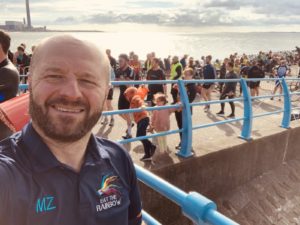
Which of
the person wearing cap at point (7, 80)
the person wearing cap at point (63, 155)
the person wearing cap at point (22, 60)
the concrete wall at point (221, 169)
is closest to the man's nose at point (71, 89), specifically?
the person wearing cap at point (63, 155)

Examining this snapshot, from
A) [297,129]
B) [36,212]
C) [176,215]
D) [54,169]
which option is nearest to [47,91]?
[54,169]

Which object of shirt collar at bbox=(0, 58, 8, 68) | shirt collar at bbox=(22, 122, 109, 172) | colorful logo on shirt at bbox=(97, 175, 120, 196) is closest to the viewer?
shirt collar at bbox=(22, 122, 109, 172)

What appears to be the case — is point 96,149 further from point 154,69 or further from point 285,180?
point 154,69

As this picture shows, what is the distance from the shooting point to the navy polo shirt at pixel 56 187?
3.79 feet

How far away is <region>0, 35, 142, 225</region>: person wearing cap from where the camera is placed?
3.88 feet

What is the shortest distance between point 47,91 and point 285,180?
6.68m

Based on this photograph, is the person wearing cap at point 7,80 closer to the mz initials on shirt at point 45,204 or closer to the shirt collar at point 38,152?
the shirt collar at point 38,152

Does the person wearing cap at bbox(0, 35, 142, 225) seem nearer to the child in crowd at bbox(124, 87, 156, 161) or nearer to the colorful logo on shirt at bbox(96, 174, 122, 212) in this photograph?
the colorful logo on shirt at bbox(96, 174, 122, 212)

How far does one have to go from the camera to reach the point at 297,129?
7.73m

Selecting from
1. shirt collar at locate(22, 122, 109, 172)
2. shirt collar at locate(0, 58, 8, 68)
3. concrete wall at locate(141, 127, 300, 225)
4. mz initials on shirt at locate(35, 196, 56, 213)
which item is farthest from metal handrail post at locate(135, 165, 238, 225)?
concrete wall at locate(141, 127, 300, 225)

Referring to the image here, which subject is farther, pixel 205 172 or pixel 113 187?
pixel 205 172

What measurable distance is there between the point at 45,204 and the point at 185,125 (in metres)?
4.07

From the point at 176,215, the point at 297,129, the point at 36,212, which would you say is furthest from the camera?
the point at 297,129

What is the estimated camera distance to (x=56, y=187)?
1.25m
